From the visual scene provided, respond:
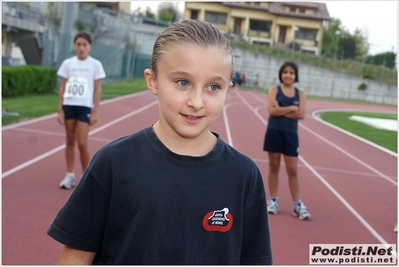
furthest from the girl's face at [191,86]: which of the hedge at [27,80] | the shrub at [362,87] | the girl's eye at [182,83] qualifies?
the shrub at [362,87]

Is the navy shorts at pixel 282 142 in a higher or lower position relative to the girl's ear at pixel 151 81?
lower

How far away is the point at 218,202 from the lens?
1800mm

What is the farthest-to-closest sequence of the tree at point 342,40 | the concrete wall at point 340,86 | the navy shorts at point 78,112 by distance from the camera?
the tree at point 342,40, the concrete wall at point 340,86, the navy shorts at point 78,112

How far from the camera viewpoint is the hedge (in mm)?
17781

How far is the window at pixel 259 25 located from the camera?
60.4 meters

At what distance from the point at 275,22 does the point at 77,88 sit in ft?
182

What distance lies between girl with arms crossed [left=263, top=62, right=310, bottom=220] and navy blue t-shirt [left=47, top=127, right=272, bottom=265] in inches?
186

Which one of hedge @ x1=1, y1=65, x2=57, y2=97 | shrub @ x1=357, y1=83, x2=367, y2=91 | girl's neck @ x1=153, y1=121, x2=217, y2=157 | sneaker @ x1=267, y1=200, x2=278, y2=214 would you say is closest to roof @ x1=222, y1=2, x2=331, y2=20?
shrub @ x1=357, y1=83, x2=367, y2=91

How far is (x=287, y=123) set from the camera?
655 cm

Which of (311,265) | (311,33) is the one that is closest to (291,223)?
(311,265)

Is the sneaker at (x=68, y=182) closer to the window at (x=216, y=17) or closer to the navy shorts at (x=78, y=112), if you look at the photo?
the navy shorts at (x=78, y=112)

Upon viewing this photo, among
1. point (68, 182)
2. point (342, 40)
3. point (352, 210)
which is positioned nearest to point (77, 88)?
point (68, 182)

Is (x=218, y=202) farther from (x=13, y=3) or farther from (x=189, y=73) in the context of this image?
(x=13, y=3)

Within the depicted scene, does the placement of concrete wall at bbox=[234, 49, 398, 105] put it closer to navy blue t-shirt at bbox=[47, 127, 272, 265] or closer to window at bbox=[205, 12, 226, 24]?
window at bbox=[205, 12, 226, 24]
